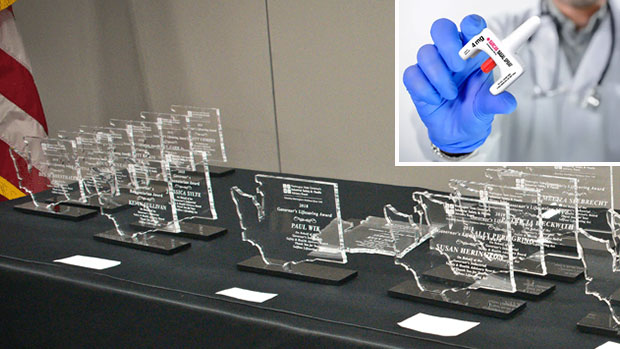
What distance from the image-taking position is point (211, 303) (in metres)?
1.61

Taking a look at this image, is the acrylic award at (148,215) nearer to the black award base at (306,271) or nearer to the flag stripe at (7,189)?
the black award base at (306,271)

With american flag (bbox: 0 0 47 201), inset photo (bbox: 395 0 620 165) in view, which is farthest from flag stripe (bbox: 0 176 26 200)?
inset photo (bbox: 395 0 620 165)

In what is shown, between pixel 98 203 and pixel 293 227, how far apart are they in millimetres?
895

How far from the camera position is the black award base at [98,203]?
7.54 feet

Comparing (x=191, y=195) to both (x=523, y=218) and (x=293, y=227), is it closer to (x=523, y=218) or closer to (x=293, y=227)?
(x=293, y=227)

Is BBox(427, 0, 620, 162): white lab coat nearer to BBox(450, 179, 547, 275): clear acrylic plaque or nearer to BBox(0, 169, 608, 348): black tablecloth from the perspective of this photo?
BBox(0, 169, 608, 348): black tablecloth

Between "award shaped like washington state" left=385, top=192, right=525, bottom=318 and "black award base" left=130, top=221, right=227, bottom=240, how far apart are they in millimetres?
578

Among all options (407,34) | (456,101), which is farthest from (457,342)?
(407,34)

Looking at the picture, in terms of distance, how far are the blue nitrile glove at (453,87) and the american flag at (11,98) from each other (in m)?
1.86

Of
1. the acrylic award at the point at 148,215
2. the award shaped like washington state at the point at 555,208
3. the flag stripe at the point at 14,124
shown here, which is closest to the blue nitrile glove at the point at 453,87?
the award shaped like washington state at the point at 555,208

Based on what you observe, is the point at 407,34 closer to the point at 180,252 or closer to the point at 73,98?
the point at 180,252

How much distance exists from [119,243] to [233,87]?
232 cm

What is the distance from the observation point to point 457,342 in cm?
133

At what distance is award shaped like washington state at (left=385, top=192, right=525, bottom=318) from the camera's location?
4.80 feet
